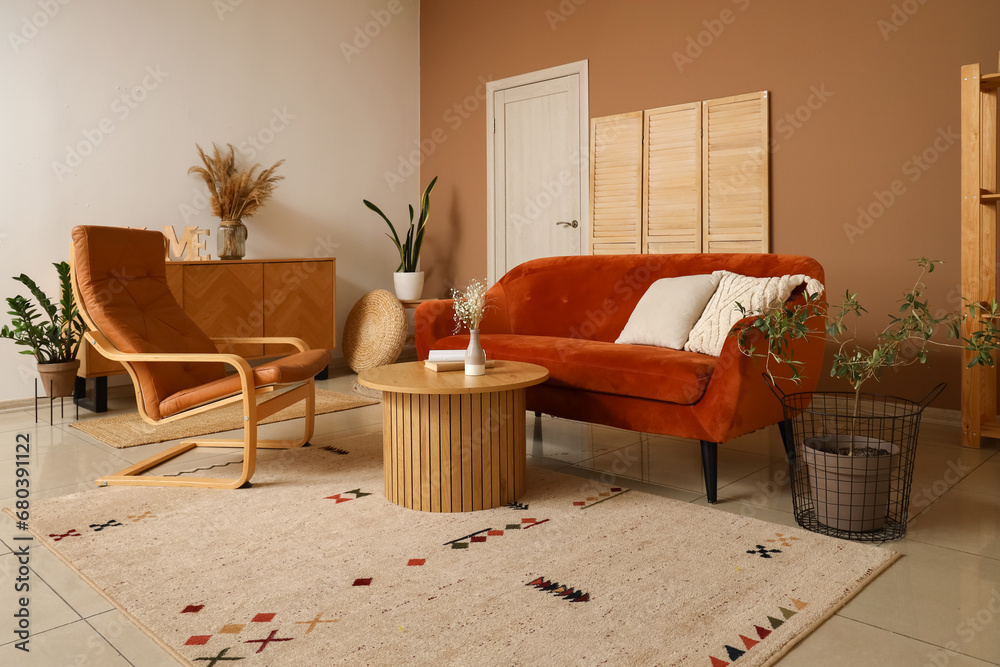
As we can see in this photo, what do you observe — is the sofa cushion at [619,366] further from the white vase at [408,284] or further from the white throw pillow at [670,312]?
the white vase at [408,284]

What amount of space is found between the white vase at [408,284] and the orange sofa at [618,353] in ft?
6.26

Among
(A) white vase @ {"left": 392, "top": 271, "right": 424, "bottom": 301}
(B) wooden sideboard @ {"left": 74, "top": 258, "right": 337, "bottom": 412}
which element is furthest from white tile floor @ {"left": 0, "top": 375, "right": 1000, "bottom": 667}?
(A) white vase @ {"left": 392, "top": 271, "right": 424, "bottom": 301}

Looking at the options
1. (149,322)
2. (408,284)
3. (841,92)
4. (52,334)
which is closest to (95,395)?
(52,334)

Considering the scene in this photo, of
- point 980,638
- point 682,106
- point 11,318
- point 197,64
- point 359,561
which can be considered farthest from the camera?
point 197,64

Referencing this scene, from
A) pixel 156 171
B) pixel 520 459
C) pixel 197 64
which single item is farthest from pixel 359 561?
pixel 197 64

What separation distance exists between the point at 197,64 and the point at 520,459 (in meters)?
3.98

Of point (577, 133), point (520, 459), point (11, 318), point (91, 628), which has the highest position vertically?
point (577, 133)

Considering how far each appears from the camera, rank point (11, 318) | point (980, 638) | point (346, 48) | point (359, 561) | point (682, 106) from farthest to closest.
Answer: point (346, 48) < point (682, 106) < point (11, 318) < point (359, 561) < point (980, 638)

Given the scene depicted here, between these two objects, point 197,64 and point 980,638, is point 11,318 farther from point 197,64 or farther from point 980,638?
point 980,638

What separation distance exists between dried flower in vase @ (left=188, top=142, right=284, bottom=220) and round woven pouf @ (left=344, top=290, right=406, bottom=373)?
115cm

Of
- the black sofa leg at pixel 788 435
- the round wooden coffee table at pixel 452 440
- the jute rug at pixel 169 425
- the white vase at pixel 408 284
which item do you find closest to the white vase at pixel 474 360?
the round wooden coffee table at pixel 452 440

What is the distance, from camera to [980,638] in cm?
174

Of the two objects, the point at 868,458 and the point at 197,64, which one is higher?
the point at 197,64

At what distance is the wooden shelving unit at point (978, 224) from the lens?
337cm
